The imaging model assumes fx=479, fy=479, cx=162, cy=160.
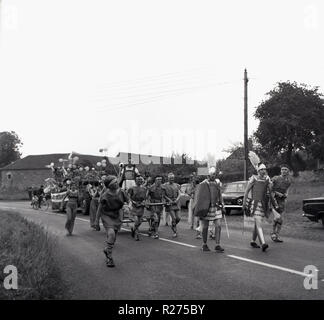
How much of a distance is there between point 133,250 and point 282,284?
4917mm

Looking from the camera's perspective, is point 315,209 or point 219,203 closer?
Answer: point 219,203

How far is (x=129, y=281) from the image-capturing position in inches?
301

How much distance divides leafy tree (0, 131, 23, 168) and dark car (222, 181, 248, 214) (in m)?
92.7

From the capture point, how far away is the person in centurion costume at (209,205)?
36.0 ft

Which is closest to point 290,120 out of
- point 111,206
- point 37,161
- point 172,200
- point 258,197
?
point 172,200

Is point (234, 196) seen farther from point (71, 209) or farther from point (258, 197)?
point (258, 197)

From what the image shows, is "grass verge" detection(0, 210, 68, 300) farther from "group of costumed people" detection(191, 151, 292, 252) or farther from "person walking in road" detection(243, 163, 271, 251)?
"person walking in road" detection(243, 163, 271, 251)

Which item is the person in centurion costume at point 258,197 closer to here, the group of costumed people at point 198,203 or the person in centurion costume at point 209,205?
the group of costumed people at point 198,203

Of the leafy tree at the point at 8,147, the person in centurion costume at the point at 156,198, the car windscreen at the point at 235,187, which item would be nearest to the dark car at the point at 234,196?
the car windscreen at the point at 235,187

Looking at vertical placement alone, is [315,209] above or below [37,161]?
below

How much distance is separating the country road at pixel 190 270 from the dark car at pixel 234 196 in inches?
436

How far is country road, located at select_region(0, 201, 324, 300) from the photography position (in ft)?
22.1

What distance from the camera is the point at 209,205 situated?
11.0 metres

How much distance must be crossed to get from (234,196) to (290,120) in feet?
106
